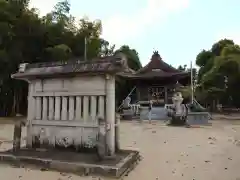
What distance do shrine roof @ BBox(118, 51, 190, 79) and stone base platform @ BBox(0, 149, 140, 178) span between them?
18.9m

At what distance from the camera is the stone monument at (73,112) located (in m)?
5.34

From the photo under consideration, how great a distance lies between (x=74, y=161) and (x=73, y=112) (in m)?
1.13

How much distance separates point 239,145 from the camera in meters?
8.42

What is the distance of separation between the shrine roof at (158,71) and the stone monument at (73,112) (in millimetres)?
18355

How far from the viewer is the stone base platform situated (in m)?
4.74

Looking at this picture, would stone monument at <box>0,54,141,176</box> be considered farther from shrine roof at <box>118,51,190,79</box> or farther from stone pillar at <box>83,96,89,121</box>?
shrine roof at <box>118,51,190,79</box>

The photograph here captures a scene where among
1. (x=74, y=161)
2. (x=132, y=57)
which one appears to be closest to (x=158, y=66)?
(x=132, y=57)

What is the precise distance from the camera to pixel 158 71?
83.1 feet

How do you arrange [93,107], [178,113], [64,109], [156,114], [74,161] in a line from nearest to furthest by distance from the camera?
1. [74,161]
2. [93,107]
3. [64,109]
4. [178,113]
5. [156,114]

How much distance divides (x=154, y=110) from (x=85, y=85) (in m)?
17.6

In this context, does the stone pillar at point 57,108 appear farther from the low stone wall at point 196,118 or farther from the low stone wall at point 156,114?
the low stone wall at point 156,114

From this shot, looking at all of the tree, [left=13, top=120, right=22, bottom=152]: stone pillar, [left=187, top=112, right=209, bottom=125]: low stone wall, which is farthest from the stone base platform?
the tree

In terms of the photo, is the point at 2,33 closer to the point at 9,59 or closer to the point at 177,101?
the point at 9,59

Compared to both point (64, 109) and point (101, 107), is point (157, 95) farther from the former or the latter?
point (101, 107)
